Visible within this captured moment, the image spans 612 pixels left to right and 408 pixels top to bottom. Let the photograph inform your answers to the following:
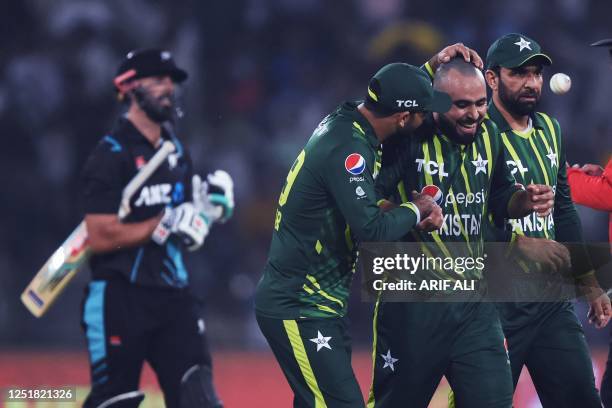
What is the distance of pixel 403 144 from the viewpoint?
5.37 m

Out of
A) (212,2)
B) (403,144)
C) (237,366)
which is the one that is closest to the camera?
(403,144)

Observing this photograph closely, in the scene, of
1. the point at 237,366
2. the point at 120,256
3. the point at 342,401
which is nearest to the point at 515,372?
the point at 342,401

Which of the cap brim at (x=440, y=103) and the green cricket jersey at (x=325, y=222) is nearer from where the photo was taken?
the green cricket jersey at (x=325, y=222)

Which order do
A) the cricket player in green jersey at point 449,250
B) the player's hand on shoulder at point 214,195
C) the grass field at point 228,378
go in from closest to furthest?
the cricket player in green jersey at point 449,250 → the player's hand on shoulder at point 214,195 → the grass field at point 228,378

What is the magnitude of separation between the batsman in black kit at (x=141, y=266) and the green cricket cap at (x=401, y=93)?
1.67 m

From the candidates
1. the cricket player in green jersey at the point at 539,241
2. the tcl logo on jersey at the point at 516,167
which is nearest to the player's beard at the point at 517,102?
the cricket player in green jersey at the point at 539,241

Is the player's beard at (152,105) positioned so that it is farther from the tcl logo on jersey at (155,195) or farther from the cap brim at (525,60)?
the cap brim at (525,60)

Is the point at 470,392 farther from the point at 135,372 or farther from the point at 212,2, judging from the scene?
the point at 212,2

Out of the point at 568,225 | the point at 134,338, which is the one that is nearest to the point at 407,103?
the point at 568,225

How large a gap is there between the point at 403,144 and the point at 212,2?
6.76 m

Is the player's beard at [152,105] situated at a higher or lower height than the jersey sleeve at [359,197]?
higher

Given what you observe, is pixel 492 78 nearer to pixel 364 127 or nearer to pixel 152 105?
pixel 364 127

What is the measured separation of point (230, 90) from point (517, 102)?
6148mm

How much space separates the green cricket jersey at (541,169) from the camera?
5770 mm
